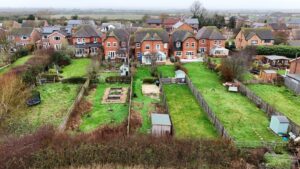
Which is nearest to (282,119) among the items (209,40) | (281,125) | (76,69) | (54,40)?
(281,125)

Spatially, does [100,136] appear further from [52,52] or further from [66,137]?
[52,52]

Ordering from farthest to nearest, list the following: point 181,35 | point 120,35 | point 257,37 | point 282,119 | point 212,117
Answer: point 257,37
point 120,35
point 181,35
point 212,117
point 282,119

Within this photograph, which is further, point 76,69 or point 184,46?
point 184,46

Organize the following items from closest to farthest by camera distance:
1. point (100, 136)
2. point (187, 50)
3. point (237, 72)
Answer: point (100, 136) < point (237, 72) < point (187, 50)

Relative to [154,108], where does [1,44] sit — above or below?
above

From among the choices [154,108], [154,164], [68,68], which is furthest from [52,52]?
[154,164]

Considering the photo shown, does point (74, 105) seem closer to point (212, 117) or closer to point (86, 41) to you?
A: point (212, 117)

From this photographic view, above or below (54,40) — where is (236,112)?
below

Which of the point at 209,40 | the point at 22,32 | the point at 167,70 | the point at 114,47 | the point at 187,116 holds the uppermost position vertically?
the point at 22,32
